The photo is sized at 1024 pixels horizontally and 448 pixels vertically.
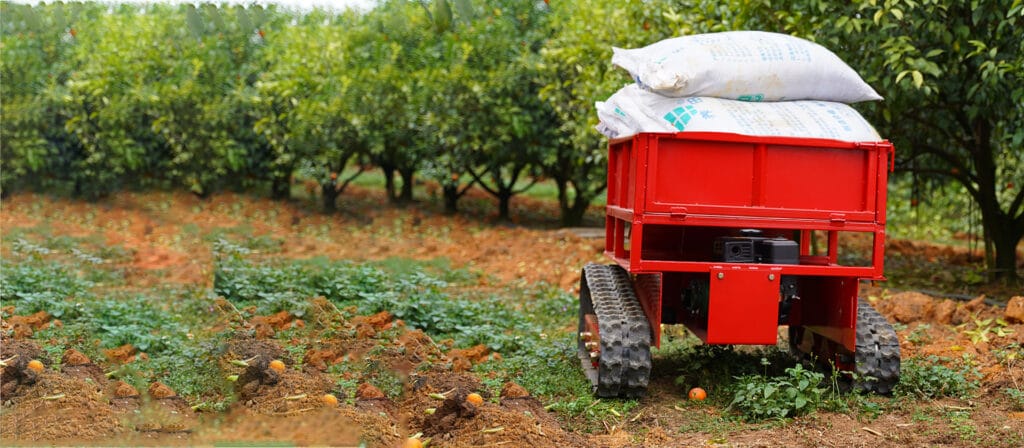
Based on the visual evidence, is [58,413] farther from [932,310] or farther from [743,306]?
[932,310]

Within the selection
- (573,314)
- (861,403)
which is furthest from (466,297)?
(861,403)

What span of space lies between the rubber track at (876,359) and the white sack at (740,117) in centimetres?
127

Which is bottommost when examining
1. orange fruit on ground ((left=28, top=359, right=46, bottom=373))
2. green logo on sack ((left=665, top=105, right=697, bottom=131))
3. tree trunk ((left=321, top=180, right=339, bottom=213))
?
orange fruit on ground ((left=28, top=359, right=46, bottom=373))

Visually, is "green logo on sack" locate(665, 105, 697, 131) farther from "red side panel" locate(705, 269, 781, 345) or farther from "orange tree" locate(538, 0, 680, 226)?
"orange tree" locate(538, 0, 680, 226)

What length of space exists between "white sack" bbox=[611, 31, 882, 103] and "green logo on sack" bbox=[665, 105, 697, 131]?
0.13m

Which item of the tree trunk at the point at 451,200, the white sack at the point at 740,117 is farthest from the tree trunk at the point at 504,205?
the white sack at the point at 740,117

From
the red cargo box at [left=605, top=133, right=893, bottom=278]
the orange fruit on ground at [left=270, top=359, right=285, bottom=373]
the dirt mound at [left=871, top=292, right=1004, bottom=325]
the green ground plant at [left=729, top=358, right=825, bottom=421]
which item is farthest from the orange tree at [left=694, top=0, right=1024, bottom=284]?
the orange fruit on ground at [left=270, top=359, right=285, bottom=373]

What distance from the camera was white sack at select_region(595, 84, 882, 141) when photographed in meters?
5.91

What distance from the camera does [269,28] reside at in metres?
17.0

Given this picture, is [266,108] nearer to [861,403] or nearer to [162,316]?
[162,316]

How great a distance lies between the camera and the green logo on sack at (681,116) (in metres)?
5.93

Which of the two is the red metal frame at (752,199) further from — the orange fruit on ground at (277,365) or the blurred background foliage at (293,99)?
the blurred background foliage at (293,99)

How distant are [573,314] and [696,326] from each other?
313 centimetres

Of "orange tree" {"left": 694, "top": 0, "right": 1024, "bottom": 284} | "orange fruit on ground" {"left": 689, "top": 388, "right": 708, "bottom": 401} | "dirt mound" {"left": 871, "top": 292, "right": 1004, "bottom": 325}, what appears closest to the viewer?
"orange fruit on ground" {"left": 689, "top": 388, "right": 708, "bottom": 401}
